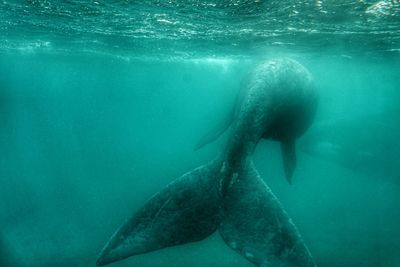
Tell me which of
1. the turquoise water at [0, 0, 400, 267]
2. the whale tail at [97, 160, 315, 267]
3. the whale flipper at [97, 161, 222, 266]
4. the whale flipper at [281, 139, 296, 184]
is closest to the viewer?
the whale flipper at [97, 161, 222, 266]

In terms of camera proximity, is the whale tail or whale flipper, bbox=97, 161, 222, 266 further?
the whale tail

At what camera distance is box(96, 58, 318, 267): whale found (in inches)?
191

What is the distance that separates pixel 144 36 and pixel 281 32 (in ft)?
24.0

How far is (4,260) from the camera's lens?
1452cm

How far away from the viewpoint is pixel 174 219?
205 inches


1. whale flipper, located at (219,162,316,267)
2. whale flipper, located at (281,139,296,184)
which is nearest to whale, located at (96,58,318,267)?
whale flipper, located at (219,162,316,267)

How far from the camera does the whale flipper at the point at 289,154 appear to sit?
8.98 m

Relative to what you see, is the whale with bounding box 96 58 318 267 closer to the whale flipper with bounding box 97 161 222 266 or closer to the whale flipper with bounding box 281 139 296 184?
the whale flipper with bounding box 97 161 222 266

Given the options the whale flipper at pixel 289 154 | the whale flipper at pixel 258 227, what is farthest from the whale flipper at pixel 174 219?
the whale flipper at pixel 289 154

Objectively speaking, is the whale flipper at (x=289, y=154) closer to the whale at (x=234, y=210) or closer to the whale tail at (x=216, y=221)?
the whale at (x=234, y=210)

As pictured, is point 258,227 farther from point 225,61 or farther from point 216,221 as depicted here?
point 225,61

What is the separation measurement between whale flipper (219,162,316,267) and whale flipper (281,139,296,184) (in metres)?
3.22

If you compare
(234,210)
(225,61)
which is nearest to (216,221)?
(234,210)

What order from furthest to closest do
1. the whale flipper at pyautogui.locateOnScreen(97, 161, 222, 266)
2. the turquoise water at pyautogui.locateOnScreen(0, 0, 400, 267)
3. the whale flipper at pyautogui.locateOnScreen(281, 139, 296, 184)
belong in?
the turquoise water at pyautogui.locateOnScreen(0, 0, 400, 267), the whale flipper at pyautogui.locateOnScreen(281, 139, 296, 184), the whale flipper at pyautogui.locateOnScreen(97, 161, 222, 266)
